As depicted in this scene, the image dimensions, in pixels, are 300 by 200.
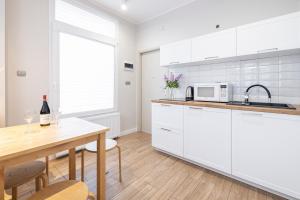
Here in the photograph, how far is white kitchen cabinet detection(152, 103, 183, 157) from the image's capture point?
2343 millimetres

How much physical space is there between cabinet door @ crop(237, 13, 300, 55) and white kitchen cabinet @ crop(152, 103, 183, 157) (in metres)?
1.20

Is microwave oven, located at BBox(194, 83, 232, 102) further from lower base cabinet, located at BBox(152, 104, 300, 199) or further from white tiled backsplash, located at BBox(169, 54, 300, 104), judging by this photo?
lower base cabinet, located at BBox(152, 104, 300, 199)

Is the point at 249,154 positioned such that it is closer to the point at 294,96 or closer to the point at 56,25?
the point at 294,96

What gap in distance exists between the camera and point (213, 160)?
1993 mm

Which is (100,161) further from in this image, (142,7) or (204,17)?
(142,7)

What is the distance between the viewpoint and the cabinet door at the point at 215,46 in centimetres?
202

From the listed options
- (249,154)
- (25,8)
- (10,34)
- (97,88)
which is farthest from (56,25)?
(249,154)

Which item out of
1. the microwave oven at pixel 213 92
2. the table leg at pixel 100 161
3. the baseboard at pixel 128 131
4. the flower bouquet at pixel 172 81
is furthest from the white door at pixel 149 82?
the table leg at pixel 100 161

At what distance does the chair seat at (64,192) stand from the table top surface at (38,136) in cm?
27

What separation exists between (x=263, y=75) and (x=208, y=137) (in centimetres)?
120

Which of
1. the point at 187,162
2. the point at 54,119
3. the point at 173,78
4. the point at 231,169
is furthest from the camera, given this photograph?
the point at 173,78

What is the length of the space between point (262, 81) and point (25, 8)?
358 centimetres

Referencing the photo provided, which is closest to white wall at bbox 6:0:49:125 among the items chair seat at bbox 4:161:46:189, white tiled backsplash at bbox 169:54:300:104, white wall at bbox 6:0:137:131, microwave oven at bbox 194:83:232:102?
white wall at bbox 6:0:137:131

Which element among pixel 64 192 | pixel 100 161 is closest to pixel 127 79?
→ pixel 100 161
